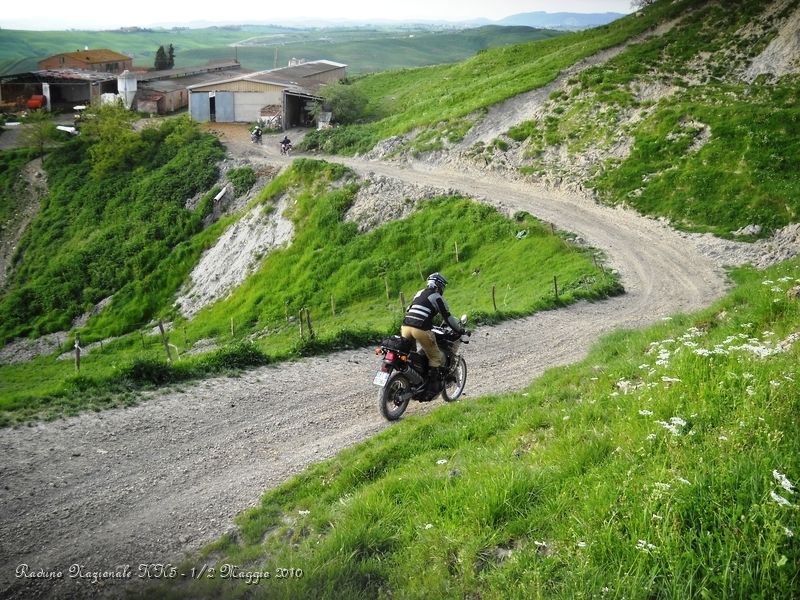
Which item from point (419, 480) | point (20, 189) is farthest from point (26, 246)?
point (419, 480)

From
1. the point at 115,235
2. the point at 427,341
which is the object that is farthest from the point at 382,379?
the point at 115,235

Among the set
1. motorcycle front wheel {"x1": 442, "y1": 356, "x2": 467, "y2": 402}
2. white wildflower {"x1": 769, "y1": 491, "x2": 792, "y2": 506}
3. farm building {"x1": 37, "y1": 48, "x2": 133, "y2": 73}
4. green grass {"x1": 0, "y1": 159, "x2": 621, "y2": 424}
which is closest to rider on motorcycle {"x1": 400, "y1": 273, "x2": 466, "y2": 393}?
motorcycle front wheel {"x1": 442, "y1": 356, "x2": 467, "y2": 402}

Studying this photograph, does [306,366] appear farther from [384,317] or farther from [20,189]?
[20,189]

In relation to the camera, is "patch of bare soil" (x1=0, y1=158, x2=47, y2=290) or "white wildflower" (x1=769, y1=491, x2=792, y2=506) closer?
"white wildflower" (x1=769, y1=491, x2=792, y2=506)

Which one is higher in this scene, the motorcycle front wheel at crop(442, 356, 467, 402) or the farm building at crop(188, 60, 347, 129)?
the farm building at crop(188, 60, 347, 129)

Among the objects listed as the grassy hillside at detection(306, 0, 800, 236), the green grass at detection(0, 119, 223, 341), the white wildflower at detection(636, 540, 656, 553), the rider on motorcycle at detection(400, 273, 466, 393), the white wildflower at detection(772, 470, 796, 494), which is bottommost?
the green grass at detection(0, 119, 223, 341)

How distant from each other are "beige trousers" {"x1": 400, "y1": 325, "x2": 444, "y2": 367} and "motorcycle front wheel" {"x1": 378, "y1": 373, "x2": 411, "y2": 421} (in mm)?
733

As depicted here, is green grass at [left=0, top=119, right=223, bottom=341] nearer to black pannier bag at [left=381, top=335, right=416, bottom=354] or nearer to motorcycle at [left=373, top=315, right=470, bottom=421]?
motorcycle at [left=373, top=315, right=470, bottom=421]

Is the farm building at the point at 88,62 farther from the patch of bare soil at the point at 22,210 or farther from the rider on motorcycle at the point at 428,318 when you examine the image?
the rider on motorcycle at the point at 428,318

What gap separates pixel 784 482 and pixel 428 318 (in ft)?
27.8

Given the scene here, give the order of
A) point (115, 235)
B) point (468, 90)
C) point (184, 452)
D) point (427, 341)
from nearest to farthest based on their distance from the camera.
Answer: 1. point (184, 452)
2. point (427, 341)
3. point (115, 235)
4. point (468, 90)

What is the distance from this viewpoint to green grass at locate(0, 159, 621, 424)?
2933cm

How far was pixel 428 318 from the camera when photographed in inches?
542

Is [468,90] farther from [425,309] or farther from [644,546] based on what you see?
[644,546]
